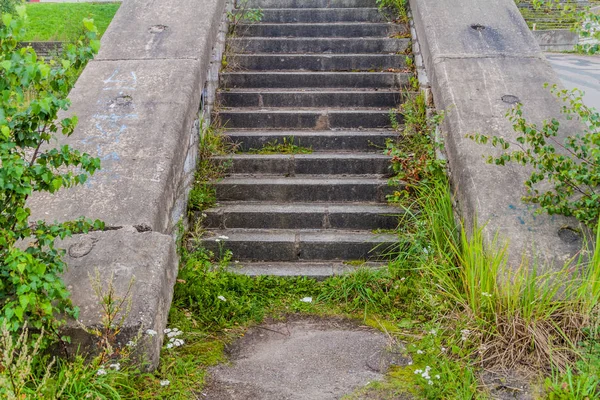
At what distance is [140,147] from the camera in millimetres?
4004

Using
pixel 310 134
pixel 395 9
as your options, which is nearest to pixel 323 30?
pixel 395 9

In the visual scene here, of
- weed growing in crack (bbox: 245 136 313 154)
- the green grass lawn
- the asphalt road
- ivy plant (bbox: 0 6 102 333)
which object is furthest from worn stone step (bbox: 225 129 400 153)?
the green grass lawn

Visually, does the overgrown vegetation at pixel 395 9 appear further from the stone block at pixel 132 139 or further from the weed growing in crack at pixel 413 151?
the stone block at pixel 132 139

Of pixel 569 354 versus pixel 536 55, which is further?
pixel 536 55

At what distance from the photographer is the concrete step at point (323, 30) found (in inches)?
254

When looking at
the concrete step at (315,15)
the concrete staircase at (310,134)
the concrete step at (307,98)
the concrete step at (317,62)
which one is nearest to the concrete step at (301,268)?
the concrete staircase at (310,134)

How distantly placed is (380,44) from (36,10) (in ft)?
63.2

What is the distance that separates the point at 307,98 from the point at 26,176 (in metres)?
3.35

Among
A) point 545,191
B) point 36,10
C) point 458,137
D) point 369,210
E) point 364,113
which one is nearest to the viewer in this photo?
point 545,191

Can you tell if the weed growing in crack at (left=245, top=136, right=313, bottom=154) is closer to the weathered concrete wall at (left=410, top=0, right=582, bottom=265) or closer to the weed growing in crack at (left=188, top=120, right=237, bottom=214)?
the weed growing in crack at (left=188, top=120, right=237, bottom=214)

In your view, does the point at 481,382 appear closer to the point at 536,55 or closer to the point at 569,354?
the point at 569,354

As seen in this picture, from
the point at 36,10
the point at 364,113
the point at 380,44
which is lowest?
the point at 36,10

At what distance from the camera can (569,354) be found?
9.73 feet

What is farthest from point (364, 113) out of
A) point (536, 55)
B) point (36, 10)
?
point (36, 10)
